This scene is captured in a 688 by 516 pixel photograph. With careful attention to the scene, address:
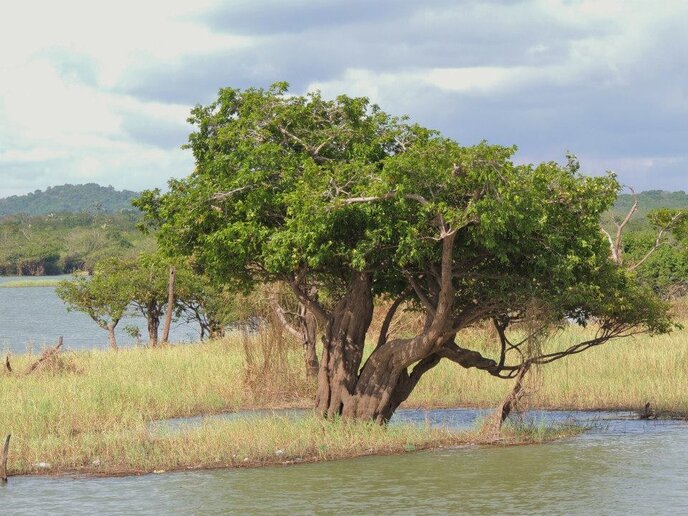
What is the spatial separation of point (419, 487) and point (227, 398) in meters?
10.2

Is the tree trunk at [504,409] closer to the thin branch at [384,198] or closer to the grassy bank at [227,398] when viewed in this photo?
the grassy bank at [227,398]

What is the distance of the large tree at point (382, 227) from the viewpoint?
16.2 m

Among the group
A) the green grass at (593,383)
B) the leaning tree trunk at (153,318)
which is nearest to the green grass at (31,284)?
the leaning tree trunk at (153,318)

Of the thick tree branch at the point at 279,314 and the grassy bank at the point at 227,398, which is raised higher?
the thick tree branch at the point at 279,314

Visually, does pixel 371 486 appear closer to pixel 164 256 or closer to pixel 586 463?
pixel 586 463

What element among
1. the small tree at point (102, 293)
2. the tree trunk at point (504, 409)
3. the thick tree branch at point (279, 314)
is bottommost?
the tree trunk at point (504, 409)

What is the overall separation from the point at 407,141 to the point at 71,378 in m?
12.0

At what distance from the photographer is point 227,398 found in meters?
25.0

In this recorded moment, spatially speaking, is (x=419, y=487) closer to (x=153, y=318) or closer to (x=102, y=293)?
(x=102, y=293)

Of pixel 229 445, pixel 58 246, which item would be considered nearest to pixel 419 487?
pixel 229 445

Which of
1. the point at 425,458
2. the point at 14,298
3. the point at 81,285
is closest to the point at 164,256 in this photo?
the point at 425,458

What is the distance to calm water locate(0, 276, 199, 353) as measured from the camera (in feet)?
194

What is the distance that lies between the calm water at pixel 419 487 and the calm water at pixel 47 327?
2770 centimetres

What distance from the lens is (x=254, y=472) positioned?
16.8 metres
